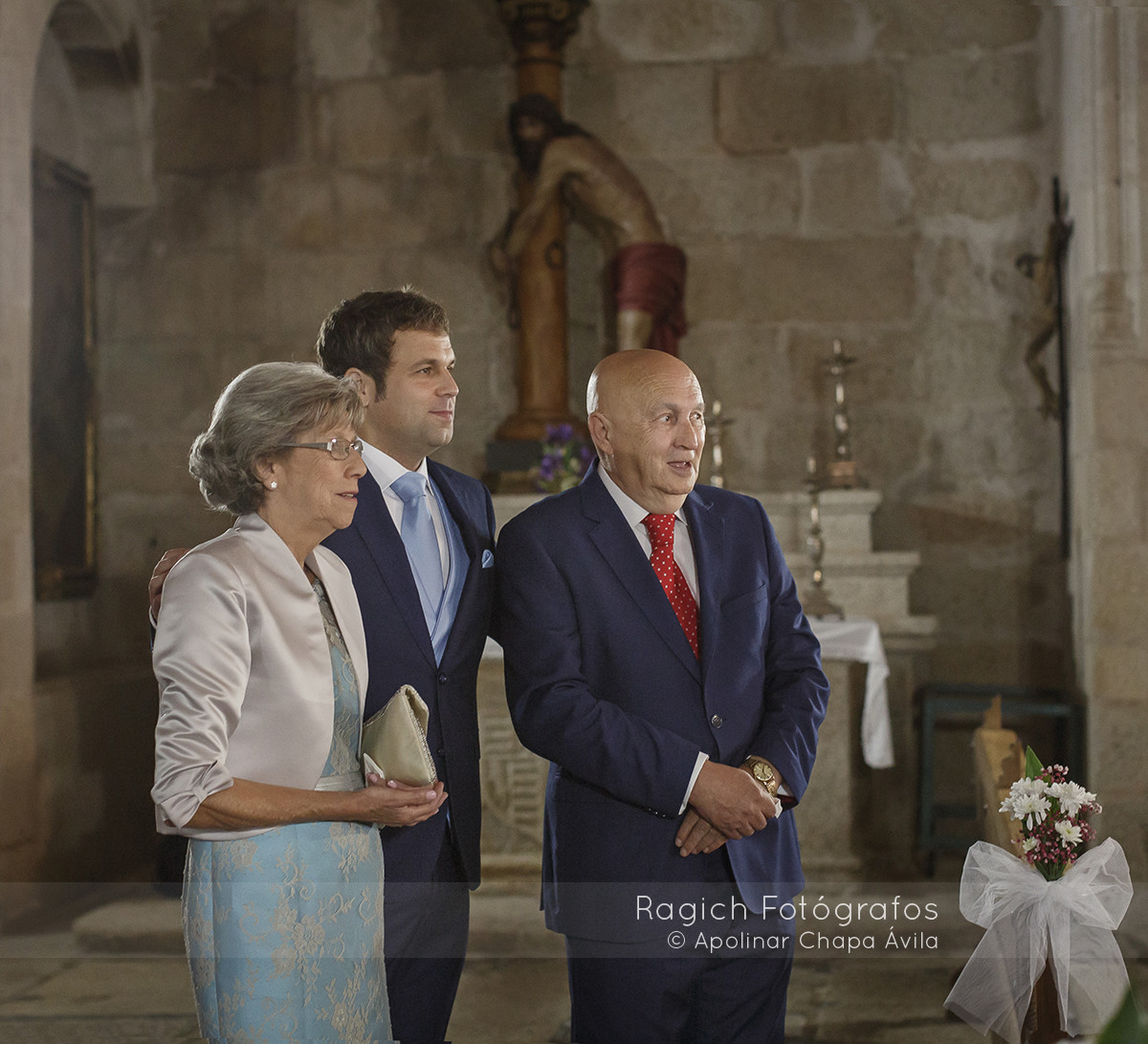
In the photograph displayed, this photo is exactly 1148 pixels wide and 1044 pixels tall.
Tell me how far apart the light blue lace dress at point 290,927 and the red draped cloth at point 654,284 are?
13.5 ft

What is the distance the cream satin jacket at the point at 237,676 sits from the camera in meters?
1.68

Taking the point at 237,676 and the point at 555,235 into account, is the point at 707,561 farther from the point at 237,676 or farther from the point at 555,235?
the point at 555,235

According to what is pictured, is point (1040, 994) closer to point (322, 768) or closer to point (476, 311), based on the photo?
point (322, 768)

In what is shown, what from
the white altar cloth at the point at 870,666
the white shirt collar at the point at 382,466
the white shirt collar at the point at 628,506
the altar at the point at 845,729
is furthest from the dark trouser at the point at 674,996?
the white altar cloth at the point at 870,666

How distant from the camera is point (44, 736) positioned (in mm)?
5180

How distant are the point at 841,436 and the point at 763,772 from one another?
3690 millimetres

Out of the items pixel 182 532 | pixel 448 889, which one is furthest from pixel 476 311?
pixel 448 889

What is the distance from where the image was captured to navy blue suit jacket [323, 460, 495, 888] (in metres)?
2.20

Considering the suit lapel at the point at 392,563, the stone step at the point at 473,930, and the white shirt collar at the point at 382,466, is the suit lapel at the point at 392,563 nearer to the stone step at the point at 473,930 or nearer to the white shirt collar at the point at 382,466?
the white shirt collar at the point at 382,466

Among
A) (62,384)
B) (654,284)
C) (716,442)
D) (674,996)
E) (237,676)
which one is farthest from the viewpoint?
(62,384)

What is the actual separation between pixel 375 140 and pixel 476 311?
3.43 feet

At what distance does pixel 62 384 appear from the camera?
6008 millimetres

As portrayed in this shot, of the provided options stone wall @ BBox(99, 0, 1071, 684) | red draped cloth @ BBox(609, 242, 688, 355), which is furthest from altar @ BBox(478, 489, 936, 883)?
red draped cloth @ BBox(609, 242, 688, 355)

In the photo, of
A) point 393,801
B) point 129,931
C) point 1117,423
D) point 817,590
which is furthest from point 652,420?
point 129,931
